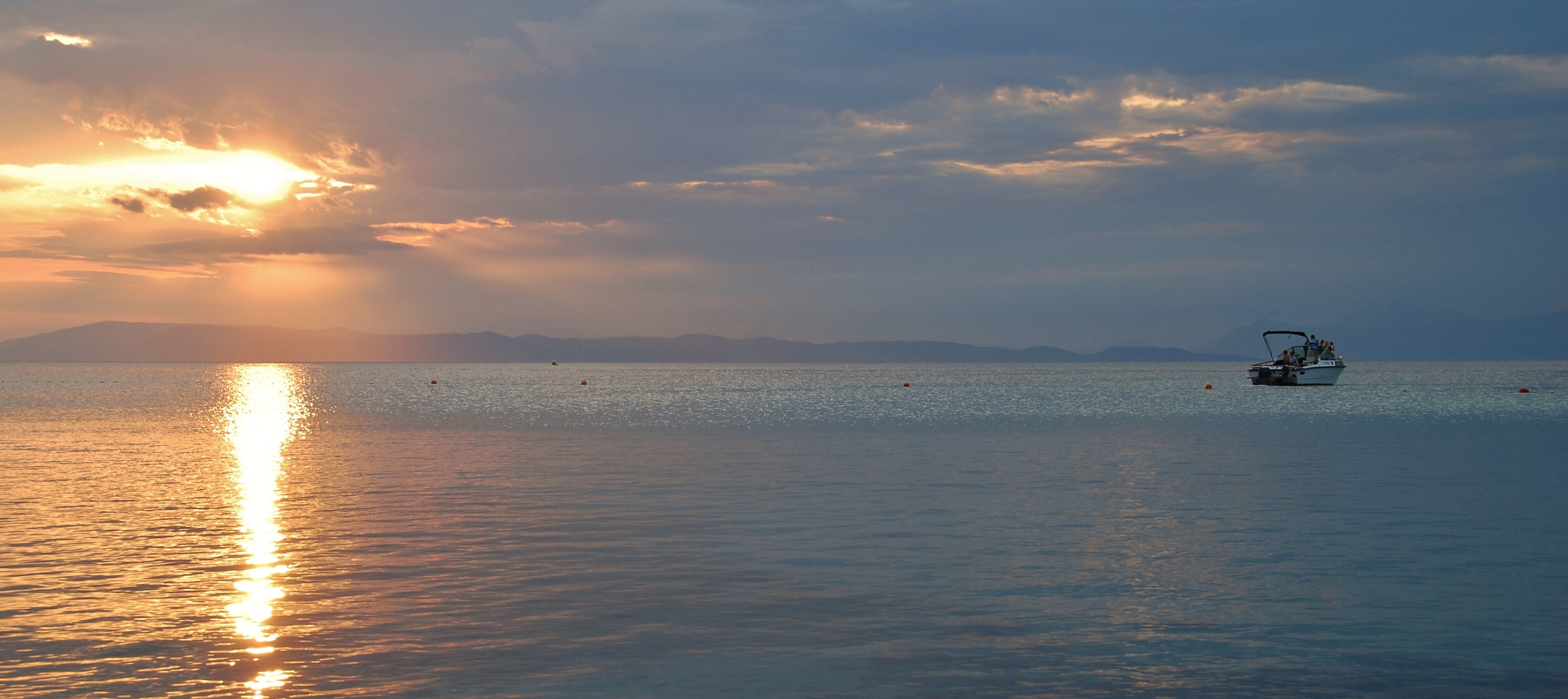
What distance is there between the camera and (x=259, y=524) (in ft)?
75.3

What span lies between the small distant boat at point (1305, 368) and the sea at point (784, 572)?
7290 cm

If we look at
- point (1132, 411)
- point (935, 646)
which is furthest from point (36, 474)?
point (1132, 411)

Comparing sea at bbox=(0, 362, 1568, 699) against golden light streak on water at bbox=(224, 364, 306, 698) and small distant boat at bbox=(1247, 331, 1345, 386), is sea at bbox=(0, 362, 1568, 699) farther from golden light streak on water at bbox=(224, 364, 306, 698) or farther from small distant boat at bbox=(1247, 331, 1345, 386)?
small distant boat at bbox=(1247, 331, 1345, 386)

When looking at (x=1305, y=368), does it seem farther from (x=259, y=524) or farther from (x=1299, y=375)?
(x=259, y=524)

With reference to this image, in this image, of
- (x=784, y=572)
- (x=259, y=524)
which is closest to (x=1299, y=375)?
(x=784, y=572)

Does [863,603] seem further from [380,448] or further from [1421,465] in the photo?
[380,448]

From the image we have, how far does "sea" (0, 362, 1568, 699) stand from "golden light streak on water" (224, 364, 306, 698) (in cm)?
12

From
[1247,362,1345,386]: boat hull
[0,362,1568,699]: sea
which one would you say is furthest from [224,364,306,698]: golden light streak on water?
[1247,362,1345,386]: boat hull

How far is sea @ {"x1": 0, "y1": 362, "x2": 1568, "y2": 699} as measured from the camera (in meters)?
11.9

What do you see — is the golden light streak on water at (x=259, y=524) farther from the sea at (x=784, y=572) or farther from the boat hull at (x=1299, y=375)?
the boat hull at (x=1299, y=375)

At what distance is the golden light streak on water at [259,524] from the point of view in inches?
525

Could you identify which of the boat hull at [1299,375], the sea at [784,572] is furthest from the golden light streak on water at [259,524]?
the boat hull at [1299,375]

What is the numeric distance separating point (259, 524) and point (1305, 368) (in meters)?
109

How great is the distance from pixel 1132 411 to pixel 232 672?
70.1 meters
